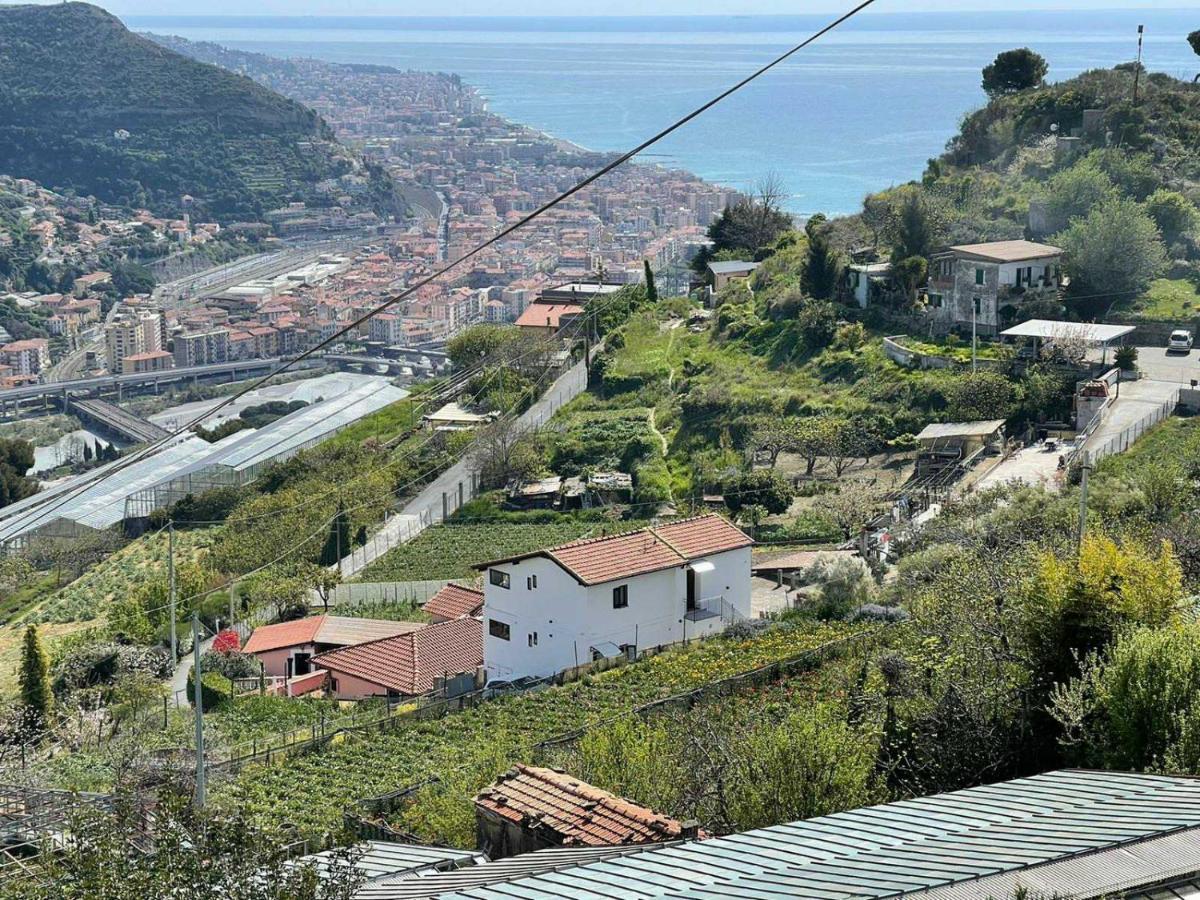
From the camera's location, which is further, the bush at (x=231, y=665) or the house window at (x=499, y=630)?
the bush at (x=231, y=665)

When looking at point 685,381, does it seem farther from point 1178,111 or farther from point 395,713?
point 395,713

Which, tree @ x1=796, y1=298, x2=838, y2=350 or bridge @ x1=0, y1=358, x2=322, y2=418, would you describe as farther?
bridge @ x1=0, y1=358, x2=322, y2=418

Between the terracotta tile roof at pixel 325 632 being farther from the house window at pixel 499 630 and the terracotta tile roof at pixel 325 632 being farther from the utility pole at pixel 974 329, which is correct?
the utility pole at pixel 974 329

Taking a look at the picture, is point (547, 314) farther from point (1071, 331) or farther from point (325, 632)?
point (325, 632)

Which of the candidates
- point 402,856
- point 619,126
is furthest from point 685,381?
point 619,126

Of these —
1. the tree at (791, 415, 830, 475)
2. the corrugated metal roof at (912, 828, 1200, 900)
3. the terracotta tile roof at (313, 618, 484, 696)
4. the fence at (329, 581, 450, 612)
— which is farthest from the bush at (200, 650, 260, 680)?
the corrugated metal roof at (912, 828, 1200, 900)

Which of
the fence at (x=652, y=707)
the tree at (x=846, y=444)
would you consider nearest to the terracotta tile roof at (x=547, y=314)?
the tree at (x=846, y=444)

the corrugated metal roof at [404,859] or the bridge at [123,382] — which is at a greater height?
the corrugated metal roof at [404,859]

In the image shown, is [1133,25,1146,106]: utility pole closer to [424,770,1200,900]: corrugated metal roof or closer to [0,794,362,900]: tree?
[424,770,1200,900]: corrugated metal roof
